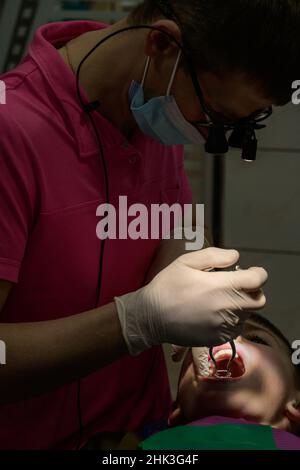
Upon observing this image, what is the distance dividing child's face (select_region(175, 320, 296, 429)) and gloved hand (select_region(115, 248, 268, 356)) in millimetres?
348

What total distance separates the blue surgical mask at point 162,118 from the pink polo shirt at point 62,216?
0.07m

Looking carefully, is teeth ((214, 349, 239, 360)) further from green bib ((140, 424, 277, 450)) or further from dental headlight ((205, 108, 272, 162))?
dental headlight ((205, 108, 272, 162))

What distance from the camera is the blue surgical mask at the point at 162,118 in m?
1.30

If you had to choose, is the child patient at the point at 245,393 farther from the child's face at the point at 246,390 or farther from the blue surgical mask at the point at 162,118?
the blue surgical mask at the point at 162,118

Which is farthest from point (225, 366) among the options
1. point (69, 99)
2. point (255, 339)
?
point (69, 99)

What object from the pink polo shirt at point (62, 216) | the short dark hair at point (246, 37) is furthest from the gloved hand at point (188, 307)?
the short dark hair at point (246, 37)

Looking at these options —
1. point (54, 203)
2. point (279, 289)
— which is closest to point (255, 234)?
point (279, 289)

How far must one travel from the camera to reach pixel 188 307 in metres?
1.26

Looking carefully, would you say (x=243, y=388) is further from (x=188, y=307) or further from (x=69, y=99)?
(x=69, y=99)

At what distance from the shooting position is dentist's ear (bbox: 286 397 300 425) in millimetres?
1605

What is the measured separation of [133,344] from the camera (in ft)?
4.13

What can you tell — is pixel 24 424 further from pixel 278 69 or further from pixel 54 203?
pixel 278 69

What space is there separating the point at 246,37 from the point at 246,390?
0.91 meters
